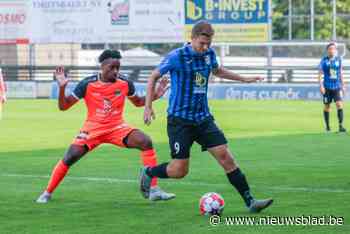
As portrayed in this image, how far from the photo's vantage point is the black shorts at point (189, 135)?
1109 centimetres

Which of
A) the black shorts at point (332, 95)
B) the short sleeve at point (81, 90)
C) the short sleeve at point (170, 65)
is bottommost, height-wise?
the black shorts at point (332, 95)

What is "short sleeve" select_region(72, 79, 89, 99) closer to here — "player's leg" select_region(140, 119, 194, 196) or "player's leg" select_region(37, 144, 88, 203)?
"player's leg" select_region(37, 144, 88, 203)

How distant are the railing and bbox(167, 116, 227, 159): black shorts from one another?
28.0 m

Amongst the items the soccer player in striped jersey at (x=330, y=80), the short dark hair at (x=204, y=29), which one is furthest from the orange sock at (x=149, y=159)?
the soccer player in striped jersey at (x=330, y=80)

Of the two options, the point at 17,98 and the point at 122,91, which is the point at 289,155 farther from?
the point at 17,98

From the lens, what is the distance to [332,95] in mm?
24859

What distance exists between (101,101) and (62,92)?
0.65 m

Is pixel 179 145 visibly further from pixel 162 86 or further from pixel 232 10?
pixel 232 10

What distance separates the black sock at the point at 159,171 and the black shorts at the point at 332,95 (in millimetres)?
13654

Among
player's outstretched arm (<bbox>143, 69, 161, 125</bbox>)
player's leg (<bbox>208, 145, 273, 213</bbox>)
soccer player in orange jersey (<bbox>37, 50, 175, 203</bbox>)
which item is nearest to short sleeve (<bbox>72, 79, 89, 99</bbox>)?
soccer player in orange jersey (<bbox>37, 50, 175, 203</bbox>)

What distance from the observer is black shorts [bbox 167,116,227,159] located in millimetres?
11094

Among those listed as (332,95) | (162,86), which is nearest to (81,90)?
(162,86)

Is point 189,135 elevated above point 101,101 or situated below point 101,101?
below

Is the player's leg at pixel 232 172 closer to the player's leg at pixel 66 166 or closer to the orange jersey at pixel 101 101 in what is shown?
the orange jersey at pixel 101 101
